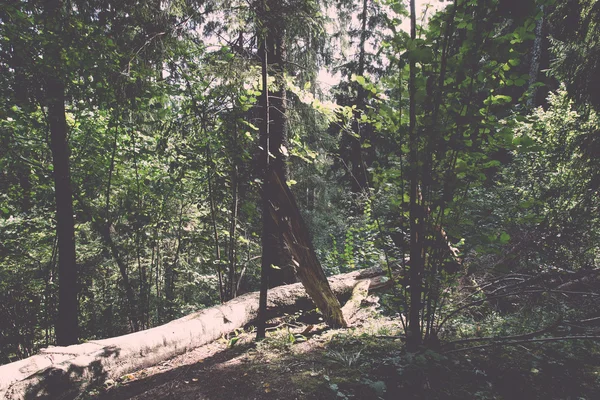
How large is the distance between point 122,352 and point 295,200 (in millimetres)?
2823

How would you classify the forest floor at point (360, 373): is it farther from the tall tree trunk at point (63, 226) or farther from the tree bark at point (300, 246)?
the tall tree trunk at point (63, 226)

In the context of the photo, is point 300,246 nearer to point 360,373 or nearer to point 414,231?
point 360,373

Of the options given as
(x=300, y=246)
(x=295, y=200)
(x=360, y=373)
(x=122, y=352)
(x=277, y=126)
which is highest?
(x=277, y=126)

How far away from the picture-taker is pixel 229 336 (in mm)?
4820

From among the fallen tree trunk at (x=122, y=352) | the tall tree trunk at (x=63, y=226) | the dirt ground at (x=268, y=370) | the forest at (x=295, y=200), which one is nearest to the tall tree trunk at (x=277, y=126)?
the forest at (x=295, y=200)

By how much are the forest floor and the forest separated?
24 millimetres

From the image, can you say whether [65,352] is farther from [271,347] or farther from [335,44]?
[335,44]

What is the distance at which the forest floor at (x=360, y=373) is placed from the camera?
7.42 ft

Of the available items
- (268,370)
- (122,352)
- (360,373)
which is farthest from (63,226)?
(360,373)

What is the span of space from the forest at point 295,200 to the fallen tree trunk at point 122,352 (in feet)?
0.07

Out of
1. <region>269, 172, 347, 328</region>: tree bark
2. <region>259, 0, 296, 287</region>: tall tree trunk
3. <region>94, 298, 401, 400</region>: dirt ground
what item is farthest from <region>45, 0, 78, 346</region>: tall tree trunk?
<region>269, 172, 347, 328</region>: tree bark

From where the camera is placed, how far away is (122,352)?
362cm

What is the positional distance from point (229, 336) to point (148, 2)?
5019 mm

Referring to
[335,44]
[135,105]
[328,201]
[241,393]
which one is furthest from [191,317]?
[328,201]
